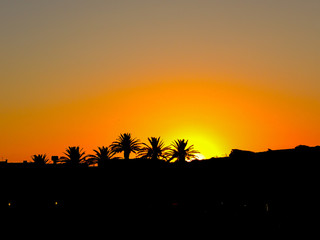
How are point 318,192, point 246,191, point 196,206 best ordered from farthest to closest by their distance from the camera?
1. point 196,206
2. point 246,191
3. point 318,192

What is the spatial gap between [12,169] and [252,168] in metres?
14.6

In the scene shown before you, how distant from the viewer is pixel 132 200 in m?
26.0

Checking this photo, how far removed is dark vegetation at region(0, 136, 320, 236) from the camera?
2153 cm

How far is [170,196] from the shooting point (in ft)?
82.3

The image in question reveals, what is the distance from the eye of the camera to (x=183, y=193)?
24.7m

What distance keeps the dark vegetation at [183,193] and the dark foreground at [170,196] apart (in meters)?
0.05

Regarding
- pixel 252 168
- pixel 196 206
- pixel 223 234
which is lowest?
pixel 223 234

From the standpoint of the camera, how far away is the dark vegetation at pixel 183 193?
21.5 meters

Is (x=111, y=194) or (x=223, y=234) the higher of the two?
(x=111, y=194)

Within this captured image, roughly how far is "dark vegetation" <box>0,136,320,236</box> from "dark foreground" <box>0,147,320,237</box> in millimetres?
49

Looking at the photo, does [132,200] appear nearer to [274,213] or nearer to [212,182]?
[212,182]

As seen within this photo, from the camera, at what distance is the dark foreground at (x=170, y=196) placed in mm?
21609

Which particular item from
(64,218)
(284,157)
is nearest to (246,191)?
(284,157)

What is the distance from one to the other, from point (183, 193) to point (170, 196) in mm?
883
